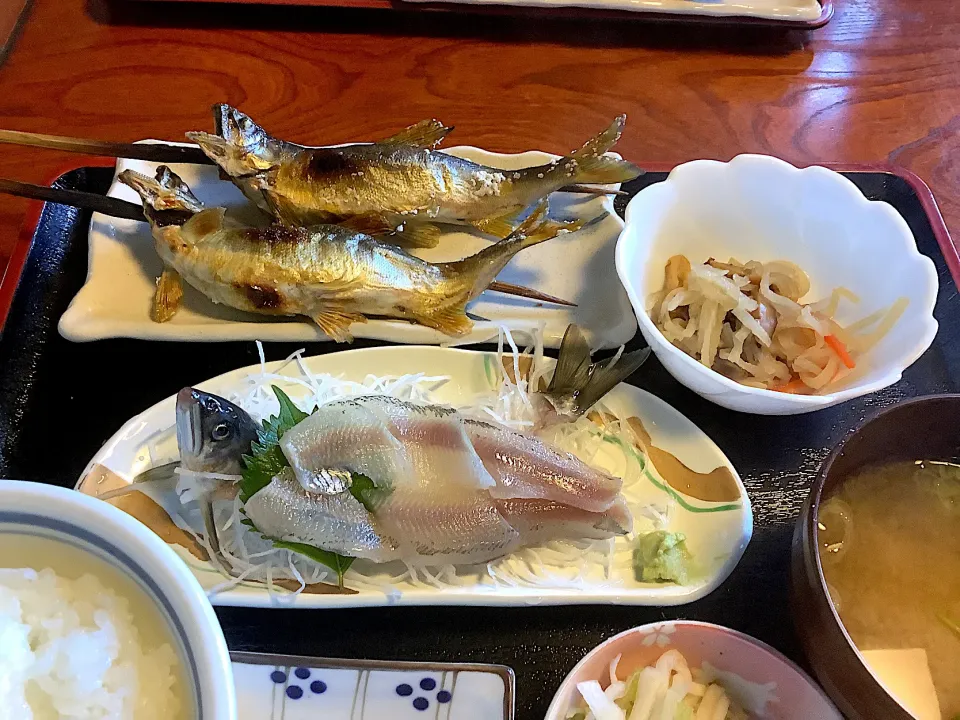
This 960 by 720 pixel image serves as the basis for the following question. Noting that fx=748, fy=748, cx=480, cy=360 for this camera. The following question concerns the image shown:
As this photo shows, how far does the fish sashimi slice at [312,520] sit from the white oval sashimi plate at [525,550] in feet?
0.26

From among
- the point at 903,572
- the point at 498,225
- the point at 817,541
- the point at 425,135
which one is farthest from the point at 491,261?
the point at 903,572

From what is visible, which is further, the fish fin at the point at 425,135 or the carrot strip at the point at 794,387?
the fish fin at the point at 425,135

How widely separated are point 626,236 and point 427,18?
1273 millimetres

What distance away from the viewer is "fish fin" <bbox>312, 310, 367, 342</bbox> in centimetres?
171

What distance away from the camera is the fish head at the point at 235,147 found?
1.85 m

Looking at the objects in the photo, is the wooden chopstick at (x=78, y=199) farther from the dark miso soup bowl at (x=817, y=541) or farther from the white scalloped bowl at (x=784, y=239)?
the dark miso soup bowl at (x=817, y=541)

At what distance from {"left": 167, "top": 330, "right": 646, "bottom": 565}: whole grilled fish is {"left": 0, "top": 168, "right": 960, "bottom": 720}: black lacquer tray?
139mm

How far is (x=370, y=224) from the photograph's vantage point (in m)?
1.90

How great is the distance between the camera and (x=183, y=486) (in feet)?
4.66

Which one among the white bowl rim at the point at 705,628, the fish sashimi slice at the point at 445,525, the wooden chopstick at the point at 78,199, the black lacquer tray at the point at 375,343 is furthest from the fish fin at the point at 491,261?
the white bowl rim at the point at 705,628

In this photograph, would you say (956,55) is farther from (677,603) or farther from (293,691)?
(293,691)

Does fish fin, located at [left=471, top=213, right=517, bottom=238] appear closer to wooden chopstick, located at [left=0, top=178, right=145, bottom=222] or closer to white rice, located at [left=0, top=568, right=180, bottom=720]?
wooden chopstick, located at [left=0, top=178, right=145, bottom=222]

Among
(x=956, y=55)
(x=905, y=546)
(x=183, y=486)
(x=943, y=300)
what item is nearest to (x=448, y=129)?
(x=183, y=486)

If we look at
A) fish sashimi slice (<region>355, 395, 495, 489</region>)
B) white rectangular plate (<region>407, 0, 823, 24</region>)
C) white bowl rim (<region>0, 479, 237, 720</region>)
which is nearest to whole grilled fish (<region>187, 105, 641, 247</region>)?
fish sashimi slice (<region>355, 395, 495, 489</region>)
